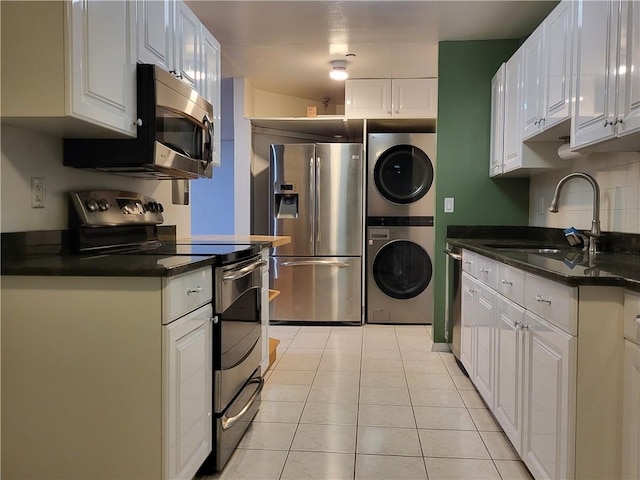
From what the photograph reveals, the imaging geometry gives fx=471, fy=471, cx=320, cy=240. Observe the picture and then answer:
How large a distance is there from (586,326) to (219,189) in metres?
5.05

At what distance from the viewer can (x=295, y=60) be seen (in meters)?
4.07

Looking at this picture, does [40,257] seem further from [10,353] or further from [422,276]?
[422,276]

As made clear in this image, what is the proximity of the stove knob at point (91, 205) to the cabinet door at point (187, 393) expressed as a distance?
706 millimetres

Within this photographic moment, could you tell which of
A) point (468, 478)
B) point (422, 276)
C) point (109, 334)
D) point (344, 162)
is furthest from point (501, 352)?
point (344, 162)

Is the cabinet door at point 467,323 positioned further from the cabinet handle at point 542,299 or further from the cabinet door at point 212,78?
the cabinet door at point 212,78

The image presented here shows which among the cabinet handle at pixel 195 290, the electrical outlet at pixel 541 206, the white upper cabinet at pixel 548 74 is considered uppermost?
the white upper cabinet at pixel 548 74

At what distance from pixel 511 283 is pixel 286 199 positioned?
9.21 feet

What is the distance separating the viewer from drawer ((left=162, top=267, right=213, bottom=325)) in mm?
1457

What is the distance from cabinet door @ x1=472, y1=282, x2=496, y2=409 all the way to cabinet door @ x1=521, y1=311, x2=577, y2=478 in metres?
0.49

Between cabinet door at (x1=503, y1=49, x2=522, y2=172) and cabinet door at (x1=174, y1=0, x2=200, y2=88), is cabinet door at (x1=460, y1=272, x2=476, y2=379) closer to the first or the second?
cabinet door at (x1=503, y1=49, x2=522, y2=172)

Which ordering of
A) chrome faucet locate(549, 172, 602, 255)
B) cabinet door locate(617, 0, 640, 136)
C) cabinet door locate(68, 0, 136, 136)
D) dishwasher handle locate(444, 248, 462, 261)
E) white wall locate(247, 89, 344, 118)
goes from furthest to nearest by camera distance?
white wall locate(247, 89, 344, 118), dishwasher handle locate(444, 248, 462, 261), chrome faucet locate(549, 172, 602, 255), cabinet door locate(617, 0, 640, 136), cabinet door locate(68, 0, 136, 136)

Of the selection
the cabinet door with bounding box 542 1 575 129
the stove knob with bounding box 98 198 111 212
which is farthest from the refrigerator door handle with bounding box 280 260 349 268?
the stove knob with bounding box 98 198 111 212

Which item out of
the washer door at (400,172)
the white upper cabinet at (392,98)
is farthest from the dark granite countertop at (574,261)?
the white upper cabinet at (392,98)

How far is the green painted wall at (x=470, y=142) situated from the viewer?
3.58 meters
